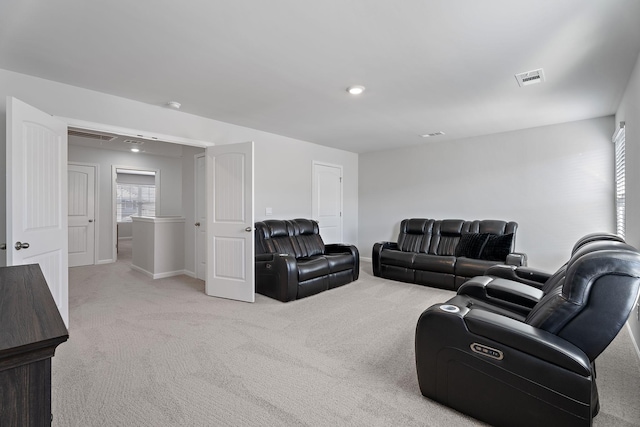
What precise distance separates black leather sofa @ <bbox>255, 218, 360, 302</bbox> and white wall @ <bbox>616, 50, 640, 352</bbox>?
3089 millimetres

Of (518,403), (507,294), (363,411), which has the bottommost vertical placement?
(363,411)

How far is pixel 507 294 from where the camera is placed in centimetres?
244

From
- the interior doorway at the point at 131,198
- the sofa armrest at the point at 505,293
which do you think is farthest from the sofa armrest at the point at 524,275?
the interior doorway at the point at 131,198

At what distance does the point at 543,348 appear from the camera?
147 centimetres

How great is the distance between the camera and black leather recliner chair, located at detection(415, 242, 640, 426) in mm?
1407

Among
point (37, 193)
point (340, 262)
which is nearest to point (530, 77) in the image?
point (340, 262)

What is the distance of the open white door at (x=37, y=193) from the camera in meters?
2.34

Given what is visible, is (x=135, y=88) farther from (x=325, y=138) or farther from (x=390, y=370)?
(x=390, y=370)

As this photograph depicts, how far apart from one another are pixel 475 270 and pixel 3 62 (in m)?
5.56

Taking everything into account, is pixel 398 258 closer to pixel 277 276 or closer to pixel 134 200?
pixel 277 276

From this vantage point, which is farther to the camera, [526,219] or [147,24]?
[526,219]

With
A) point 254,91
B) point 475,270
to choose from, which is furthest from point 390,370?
point 254,91

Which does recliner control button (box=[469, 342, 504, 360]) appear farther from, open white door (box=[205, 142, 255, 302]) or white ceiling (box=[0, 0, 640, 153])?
open white door (box=[205, 142, 255, 302])

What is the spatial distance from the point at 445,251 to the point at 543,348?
145 inches
